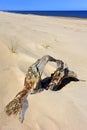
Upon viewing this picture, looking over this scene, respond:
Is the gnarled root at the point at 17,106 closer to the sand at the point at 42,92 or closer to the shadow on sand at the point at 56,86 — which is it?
the sand at the point at 42,92

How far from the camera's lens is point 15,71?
17.1ft

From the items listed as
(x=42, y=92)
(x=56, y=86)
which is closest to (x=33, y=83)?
(x=42, y=92)

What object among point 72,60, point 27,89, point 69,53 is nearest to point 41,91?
point 27,89

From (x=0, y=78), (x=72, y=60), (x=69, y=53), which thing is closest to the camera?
(x=0, y=78)

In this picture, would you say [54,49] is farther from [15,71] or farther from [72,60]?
[15,71]

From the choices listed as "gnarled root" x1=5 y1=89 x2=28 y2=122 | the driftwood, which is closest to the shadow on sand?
the driftwood

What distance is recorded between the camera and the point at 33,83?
4.48 meters

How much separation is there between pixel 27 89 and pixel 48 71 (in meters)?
1.02

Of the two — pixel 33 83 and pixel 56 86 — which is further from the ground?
pixel 33 83

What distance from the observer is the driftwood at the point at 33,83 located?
13.5 ft

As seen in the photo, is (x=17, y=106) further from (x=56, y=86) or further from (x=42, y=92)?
(x=56, y=86)

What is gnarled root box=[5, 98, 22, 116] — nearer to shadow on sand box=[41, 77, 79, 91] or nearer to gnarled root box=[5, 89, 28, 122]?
gnarled root box=[5, 89, 28, 122]

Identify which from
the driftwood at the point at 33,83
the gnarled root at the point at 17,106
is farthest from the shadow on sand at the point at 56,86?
the gnarled root at the point at 17,106

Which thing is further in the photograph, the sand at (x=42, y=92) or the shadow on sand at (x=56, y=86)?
the shadow on sand at (x=56, y=86)
